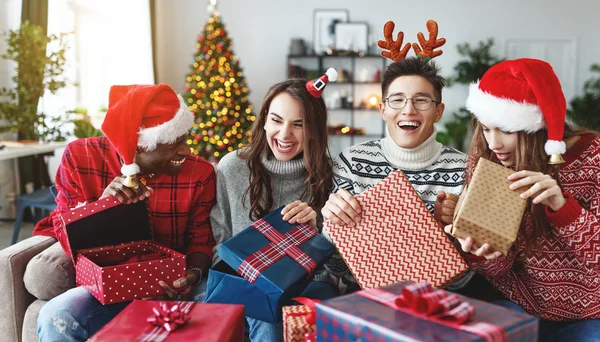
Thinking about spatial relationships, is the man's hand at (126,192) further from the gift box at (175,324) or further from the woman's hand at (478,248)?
the woman's hand at (478,248)

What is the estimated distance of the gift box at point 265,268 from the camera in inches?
57.1

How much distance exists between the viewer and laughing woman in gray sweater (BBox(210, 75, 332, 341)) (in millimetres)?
1981

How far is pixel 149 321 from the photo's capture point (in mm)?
1194

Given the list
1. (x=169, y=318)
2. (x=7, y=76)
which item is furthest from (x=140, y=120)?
(x=7, y=76)

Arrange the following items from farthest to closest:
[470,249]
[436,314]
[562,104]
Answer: [562,104] → [470,249] → [436,314]

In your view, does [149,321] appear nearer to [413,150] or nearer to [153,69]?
[413,150]

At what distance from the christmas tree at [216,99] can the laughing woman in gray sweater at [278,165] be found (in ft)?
12.1

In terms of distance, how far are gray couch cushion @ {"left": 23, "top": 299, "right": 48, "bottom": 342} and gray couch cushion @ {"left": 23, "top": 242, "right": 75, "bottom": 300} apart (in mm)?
44

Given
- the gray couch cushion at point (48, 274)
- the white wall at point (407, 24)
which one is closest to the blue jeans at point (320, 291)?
the gray couch cushion at point (48, 274)

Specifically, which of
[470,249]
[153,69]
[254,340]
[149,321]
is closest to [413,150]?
[470,249]

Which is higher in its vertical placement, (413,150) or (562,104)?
(562,104)

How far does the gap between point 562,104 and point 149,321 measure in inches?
47.7

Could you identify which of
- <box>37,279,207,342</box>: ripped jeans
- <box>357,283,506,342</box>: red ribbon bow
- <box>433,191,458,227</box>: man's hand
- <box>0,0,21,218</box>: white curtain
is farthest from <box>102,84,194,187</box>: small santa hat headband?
<box>0,0,21,218</box>: white curtain

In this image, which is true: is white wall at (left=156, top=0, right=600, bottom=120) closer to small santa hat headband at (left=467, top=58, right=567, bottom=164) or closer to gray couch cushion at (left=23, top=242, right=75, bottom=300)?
gray couch cushion at (left=23, top=242, right=75, bottom=300)
